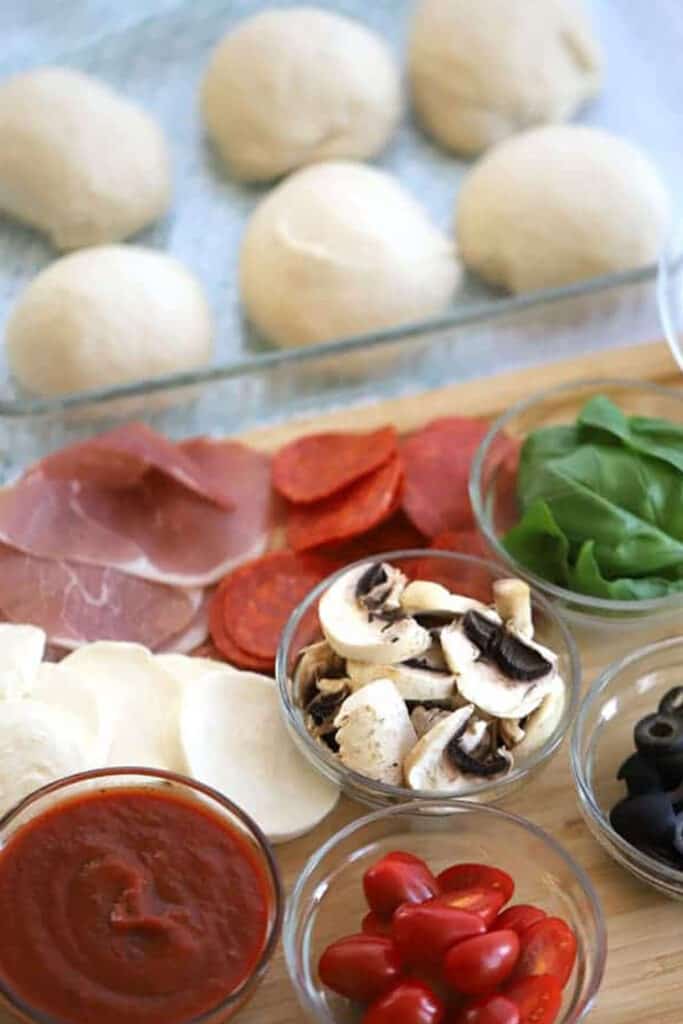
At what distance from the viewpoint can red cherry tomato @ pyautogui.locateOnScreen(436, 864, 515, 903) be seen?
1.73 metres

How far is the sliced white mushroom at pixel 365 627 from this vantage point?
6.30 ft

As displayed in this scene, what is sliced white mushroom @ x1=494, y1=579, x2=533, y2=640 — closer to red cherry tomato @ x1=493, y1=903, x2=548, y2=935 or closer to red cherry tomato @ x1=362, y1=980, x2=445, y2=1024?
red cherry tomato @ x1=493, y1=903, x2=548, y2=935

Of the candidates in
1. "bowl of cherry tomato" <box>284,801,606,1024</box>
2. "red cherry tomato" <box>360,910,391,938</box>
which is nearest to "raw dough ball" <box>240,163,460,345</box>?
"bowl of cherry tomato" <box>284,801,606,1024</box>

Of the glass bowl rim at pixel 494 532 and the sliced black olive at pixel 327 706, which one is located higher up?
the glass bowl rim at pixel 494 532

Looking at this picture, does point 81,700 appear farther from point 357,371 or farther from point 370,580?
point 357,371

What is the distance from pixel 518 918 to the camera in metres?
1.69

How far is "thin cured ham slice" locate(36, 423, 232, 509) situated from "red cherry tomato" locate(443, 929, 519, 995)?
0.99m

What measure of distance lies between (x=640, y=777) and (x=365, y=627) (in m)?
0.44

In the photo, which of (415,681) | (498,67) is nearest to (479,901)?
(415,681)

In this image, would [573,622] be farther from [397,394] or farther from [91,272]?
[91,272]

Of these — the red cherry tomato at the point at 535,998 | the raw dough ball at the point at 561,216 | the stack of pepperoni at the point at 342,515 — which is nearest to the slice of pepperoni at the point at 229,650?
the stack of pepperoni at the point at 342,515

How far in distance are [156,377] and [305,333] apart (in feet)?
1.12

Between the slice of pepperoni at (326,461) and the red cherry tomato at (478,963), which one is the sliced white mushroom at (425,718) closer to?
the red cherry tomato at (478,963)

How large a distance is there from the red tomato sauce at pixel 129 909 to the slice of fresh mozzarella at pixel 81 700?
158 mm
